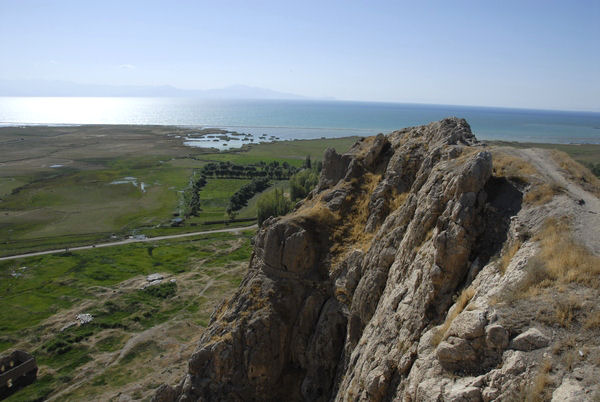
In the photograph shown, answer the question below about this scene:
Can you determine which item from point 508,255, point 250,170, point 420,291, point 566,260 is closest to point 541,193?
point 508,255

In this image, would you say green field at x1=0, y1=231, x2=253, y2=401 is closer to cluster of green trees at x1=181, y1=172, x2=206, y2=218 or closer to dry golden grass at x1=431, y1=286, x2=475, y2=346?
cluster of green trees at x1=181, y1=172, x2=206, y2=218

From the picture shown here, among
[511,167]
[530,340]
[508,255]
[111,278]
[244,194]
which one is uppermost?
[511,167]

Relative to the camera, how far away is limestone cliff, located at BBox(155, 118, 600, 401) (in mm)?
11062

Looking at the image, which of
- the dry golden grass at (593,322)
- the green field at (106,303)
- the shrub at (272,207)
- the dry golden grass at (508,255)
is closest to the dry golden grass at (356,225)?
the dry golden grass at (508,255)

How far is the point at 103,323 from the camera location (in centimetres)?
5150

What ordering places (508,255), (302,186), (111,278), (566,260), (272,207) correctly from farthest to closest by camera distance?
1. (302,186)
2. (272,207)
3. (111,278)
4. (508,255)
5. (566,260)

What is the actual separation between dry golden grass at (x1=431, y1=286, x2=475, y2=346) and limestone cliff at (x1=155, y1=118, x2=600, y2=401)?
5 cm

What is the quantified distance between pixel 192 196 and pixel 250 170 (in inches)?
1707

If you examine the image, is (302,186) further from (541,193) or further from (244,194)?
(541,193)

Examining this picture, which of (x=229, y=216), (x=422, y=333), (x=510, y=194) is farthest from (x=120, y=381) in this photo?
(x=229, y=216)

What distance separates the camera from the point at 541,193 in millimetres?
16672

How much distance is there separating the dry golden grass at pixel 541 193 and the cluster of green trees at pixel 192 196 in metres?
101

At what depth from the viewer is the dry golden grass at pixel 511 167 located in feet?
60.4

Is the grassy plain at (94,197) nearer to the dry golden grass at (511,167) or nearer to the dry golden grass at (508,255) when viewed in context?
the dry golden grass at (511,167)
